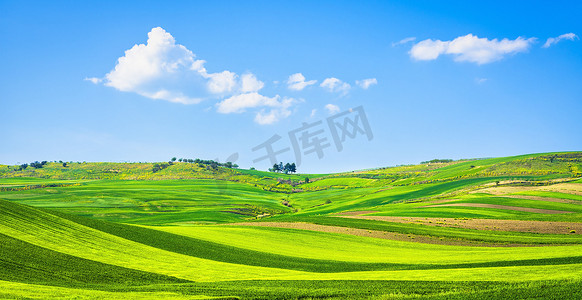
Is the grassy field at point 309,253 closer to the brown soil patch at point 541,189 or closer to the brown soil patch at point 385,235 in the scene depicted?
the brown soil patch at point 385,235

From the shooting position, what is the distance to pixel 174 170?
176 meters

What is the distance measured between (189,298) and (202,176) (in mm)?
160347

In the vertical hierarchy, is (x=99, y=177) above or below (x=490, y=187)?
above

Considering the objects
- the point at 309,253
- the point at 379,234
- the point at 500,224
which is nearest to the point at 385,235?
the point at 379,234

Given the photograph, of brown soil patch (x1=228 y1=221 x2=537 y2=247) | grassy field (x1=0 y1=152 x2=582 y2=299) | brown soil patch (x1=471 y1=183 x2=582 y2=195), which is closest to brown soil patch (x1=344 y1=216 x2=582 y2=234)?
grassy field (x1=0 y1=152 x2=582 y2=299)

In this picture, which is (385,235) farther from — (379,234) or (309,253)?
(309,253)

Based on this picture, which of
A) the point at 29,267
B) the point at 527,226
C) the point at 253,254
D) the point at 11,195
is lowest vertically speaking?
the point at 527,226

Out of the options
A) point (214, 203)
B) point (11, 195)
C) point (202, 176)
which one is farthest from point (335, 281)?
point (202, 176)

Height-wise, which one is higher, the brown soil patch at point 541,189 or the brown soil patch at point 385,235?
the brown soil patch at point 385,235

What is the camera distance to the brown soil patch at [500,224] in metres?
45.0

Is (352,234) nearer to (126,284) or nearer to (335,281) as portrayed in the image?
(335,281)

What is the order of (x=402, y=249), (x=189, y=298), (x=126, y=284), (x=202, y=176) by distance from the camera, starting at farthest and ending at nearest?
1. (x=202, y=176)
2. (x=402, y=249)
3. (x=126, y=284)
4. (x=189, y=298)

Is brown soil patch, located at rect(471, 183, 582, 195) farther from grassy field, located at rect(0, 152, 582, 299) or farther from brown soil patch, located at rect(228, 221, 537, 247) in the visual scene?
brown soil patch, located at rect(228, 221, 537, 247)

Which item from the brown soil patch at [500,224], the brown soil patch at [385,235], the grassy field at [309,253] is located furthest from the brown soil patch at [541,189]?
the brown soil patch at [385,235]
